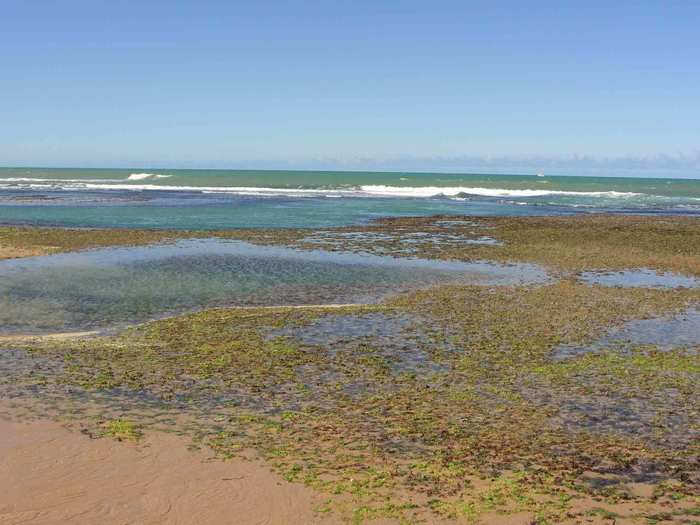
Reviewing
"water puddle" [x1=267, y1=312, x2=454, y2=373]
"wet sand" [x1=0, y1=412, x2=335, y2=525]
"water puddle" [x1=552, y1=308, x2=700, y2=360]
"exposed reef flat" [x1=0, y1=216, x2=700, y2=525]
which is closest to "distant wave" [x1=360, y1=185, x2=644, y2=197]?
"exposed reef flat" [x1=0, y1=216, x2=700, y2=525]

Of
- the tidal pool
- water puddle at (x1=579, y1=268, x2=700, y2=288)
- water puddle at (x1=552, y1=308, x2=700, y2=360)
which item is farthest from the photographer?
water puddle at (x1=579, y1=268, x2=700, y2=288)

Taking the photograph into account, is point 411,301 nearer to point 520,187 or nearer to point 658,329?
point 658,329

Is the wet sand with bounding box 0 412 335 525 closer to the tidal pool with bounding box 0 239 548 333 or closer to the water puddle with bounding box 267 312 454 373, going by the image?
the water puddle with bounding box 267 312 454 373

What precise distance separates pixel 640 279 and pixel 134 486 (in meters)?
23.4

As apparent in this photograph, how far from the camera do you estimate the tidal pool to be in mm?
19859

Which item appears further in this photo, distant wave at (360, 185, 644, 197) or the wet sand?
distant wave at (360, 185, 644, 197)

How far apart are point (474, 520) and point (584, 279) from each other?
20546 millimetres

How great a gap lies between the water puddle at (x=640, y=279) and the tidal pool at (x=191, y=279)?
2104 millimetres

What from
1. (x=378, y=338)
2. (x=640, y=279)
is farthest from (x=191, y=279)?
(x=640, y=279)

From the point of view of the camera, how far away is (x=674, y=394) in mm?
12711

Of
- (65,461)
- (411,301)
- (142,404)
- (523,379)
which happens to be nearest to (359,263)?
(411,301)

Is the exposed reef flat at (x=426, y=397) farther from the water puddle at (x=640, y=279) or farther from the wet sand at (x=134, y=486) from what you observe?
the water puddle at (x=640, y=279)

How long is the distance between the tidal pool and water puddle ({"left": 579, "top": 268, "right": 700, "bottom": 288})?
2.10 m

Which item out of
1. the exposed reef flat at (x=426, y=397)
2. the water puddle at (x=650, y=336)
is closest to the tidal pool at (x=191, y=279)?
the exposed reef flat at (x=426, y=397)
